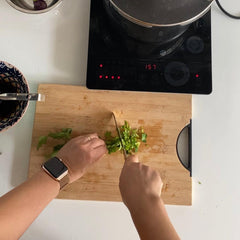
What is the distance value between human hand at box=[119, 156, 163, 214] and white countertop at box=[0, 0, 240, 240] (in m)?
0.11

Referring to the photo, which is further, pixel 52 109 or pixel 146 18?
pixel 52 109

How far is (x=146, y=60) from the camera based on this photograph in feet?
2.49

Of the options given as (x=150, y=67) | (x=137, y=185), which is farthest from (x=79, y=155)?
(x=150, y=67)

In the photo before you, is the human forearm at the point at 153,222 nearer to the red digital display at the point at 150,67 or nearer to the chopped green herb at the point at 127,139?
the chopped green herb at the point at 127,139

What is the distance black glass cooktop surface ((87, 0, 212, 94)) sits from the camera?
0.75 metres

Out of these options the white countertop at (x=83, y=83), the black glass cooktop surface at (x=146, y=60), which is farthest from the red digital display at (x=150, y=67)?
the white countertop at (x=83, y=83)

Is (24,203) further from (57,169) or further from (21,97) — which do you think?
(21,97)

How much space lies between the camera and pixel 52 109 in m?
0.75

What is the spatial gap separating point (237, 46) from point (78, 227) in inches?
26.0

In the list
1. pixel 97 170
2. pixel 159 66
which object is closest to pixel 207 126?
pixel 159 66

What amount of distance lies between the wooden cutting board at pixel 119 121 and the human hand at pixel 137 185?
0.08 m

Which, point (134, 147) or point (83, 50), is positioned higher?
point (83, 50)

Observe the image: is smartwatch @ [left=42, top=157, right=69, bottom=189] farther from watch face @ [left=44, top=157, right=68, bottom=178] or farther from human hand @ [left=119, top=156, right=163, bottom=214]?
human hand @ [left=119, top=156, right=163, bottom=214]

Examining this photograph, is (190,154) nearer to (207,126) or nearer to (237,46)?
(207,126)
